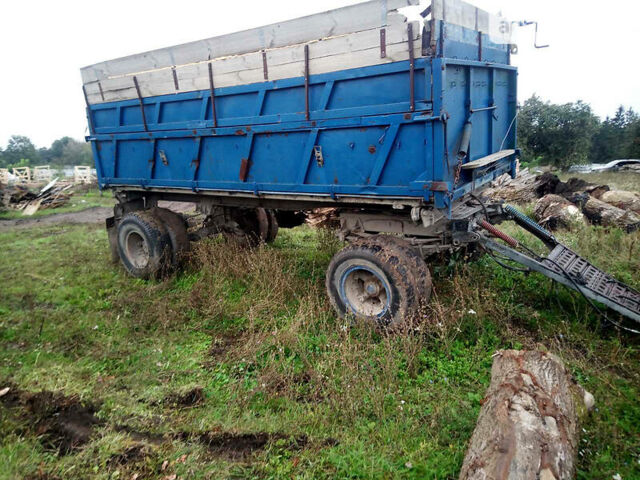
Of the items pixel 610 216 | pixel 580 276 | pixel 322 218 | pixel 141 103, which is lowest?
pixel 610 216

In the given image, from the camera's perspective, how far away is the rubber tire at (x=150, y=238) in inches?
271

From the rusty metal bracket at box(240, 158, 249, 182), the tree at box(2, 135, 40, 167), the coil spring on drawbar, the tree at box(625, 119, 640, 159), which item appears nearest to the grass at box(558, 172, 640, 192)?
the tree at box(625, 119, 640, 159)

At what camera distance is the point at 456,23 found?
4.50m

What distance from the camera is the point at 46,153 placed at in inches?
2016

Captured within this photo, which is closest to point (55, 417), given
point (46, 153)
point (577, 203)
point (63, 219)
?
point (577, 203)

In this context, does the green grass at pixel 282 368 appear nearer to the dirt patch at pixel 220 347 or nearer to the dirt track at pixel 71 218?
the dirt patch at pixel 220 347

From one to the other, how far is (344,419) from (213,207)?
4.41 metres

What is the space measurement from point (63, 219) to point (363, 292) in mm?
12496

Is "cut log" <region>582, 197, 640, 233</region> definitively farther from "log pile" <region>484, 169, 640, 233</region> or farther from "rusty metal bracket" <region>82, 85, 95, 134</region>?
"rusty metal bracket" <region>82, 85, 95, 134</region>

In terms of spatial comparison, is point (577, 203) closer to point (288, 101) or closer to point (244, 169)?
point (288, 101)

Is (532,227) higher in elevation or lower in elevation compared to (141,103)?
lower

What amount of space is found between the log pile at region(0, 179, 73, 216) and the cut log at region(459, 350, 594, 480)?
55.5ft

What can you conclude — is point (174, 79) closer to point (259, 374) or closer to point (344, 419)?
point (259, 374)

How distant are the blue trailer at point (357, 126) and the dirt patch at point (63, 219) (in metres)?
8.27
